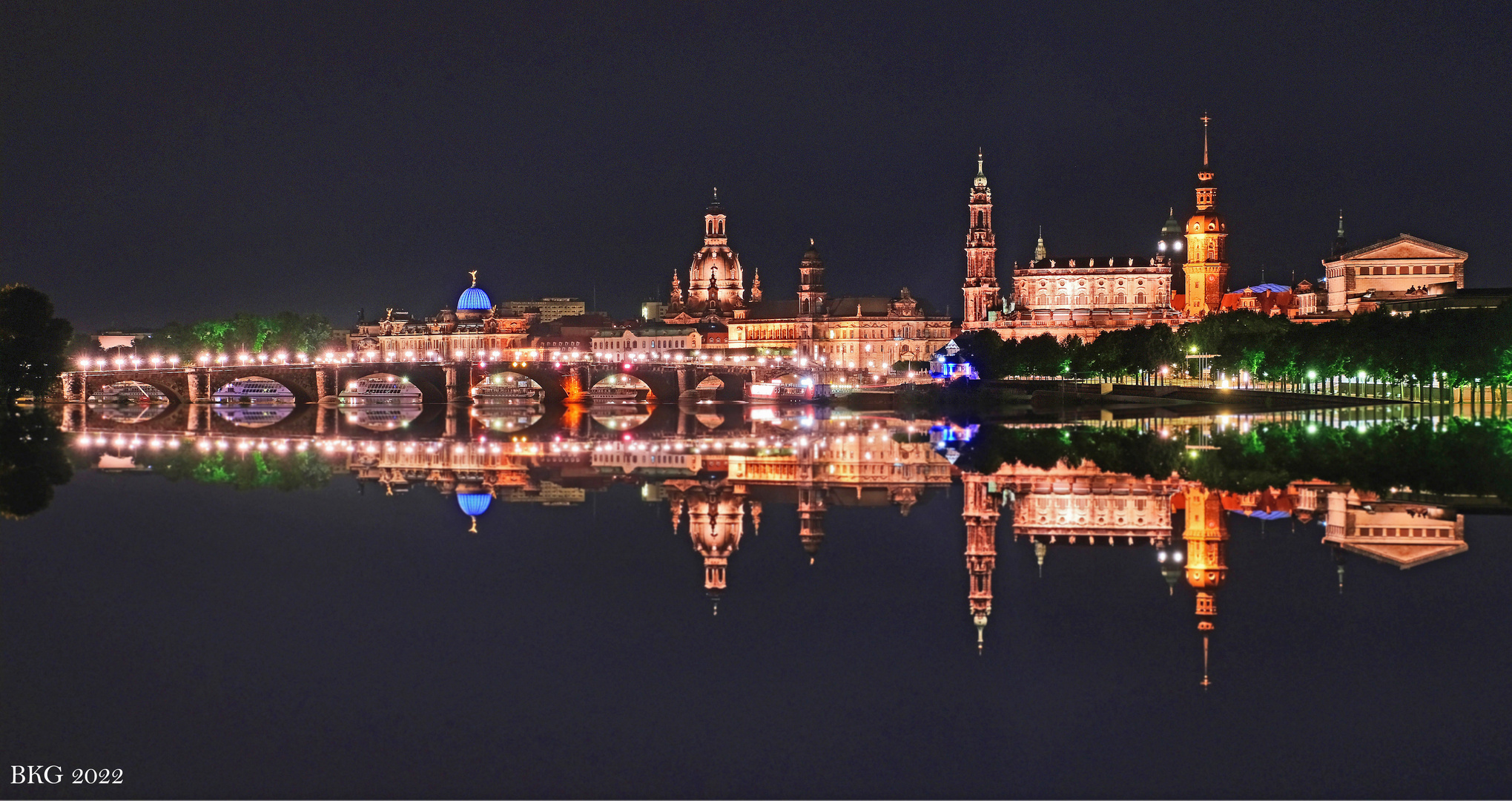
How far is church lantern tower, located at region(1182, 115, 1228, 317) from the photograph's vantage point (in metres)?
163

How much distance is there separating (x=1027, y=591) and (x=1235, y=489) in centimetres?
1492

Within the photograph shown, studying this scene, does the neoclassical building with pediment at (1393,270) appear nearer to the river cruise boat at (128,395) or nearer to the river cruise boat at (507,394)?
the river cruise boat at (507,394)

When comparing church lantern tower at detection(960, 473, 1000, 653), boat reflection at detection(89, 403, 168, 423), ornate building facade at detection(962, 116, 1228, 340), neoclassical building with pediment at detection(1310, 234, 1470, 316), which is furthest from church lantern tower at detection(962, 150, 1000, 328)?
church lantern tower at detection(960, 473, 1000, 653)

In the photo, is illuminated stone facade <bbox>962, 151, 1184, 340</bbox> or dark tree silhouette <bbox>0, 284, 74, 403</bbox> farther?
illuminated stone facade <bbox>962, 151, 1184, 340</bbox>

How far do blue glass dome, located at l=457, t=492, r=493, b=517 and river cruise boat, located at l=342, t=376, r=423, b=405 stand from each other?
8289 centimetres

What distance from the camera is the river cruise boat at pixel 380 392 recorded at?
13275 centimetres

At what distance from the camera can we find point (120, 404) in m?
125

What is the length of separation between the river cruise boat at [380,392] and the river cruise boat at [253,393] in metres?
5.08

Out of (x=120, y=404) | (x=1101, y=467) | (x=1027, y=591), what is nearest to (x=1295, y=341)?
(x=1101, y=467)

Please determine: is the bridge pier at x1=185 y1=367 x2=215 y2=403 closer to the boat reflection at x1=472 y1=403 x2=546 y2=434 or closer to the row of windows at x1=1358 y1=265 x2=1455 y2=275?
the boat reflection at x1=472 y1=403 x2=546 y2=434

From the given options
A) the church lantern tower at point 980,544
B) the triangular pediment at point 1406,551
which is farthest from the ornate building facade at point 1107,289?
the triangular pediment at point 1406,551

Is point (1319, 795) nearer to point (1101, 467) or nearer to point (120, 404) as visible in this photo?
point (1101, 467)

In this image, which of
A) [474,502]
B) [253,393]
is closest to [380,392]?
[253,393]

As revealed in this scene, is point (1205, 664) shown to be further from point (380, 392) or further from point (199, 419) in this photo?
point (380, 392)
